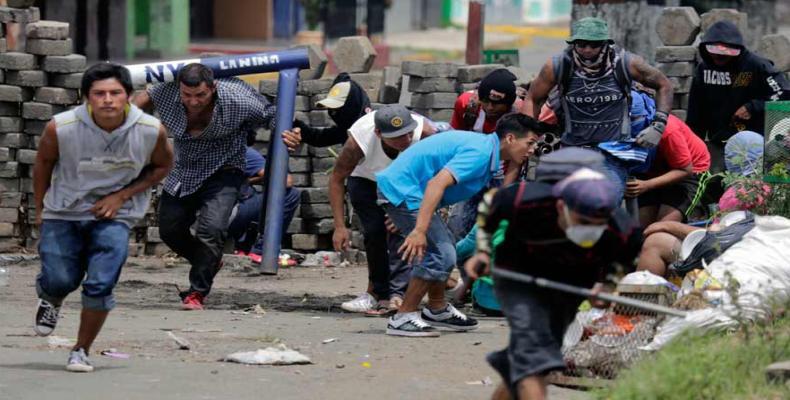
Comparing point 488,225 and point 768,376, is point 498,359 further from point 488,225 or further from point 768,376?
point 768,376

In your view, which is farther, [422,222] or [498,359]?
[422,222]

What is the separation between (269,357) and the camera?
788cm

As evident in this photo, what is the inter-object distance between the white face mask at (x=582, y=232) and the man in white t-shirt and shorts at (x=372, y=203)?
342cm

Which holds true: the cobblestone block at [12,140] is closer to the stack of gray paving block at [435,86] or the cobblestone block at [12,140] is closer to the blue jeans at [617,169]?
the stack of gray paving block at [435,86]

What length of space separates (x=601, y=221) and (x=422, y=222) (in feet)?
8.17

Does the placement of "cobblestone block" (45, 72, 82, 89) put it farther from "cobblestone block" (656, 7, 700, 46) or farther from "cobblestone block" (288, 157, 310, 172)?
"cobblestone block" (656, 7, 700, 46)

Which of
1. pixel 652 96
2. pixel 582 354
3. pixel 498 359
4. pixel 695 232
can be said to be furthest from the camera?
pixel 652 96

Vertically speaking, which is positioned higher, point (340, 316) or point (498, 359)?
point (498, 359)

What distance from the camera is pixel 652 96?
423 inches

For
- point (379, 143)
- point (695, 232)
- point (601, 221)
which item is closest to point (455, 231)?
point (379, 143)

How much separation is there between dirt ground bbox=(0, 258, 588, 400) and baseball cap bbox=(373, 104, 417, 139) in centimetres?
116

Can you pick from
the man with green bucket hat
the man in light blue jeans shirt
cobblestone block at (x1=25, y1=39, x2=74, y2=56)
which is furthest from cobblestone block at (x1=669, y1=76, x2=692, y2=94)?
the man in light blue jeans shirt

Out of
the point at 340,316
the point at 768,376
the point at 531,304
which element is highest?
the point at 531,304

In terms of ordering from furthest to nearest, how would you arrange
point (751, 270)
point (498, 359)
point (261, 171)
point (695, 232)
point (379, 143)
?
point (261, 171) < point (379, 143) < point (695, 232) < point (751, 270) < point (498, 359)
